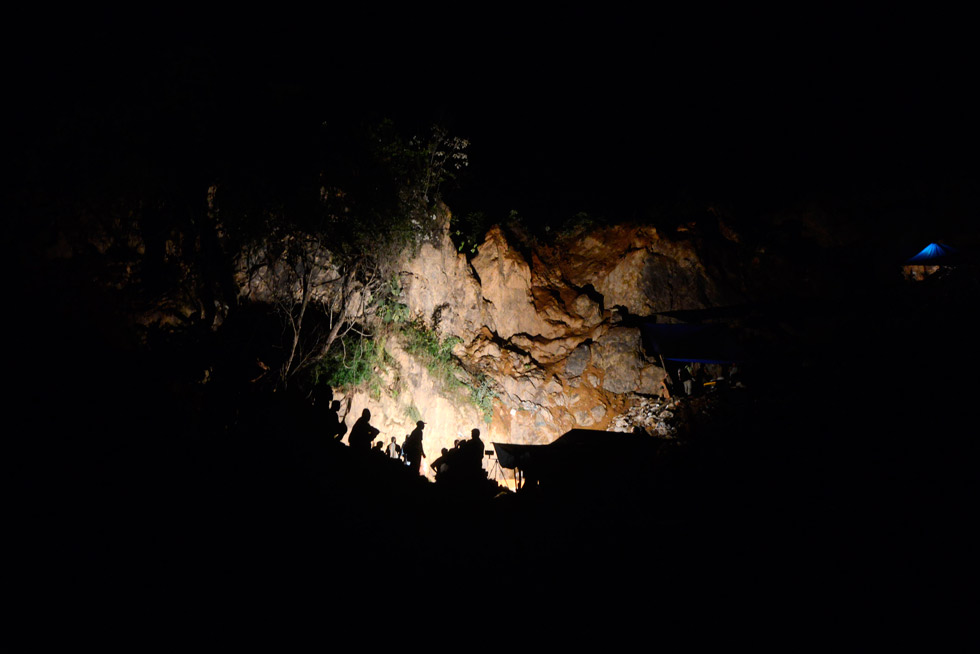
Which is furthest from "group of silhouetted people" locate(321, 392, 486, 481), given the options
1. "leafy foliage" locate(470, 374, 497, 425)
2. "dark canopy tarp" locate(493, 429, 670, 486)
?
"dark canopy tarp" locate(493, 429, 670, 486)

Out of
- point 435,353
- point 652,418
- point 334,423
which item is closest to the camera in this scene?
point 334,423

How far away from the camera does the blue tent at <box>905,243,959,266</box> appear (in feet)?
40.0

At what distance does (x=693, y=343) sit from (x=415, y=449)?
8.83 metres

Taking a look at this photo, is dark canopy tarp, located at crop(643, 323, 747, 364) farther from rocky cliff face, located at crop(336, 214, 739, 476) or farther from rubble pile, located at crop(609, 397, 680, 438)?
rubble pile, located at crop(609, 397, 680, 438)

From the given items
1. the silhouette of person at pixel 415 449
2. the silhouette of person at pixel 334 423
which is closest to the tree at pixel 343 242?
the silhouette of person at pixel 334 423

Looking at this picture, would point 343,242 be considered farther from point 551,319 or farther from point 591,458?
point 551,319

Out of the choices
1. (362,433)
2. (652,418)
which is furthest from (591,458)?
(652,418)

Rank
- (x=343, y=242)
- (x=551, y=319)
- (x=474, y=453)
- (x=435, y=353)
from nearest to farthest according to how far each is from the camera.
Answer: (x=343, y=242) → (x=474, y=453) → (x=435, y=353) → (x=551, y=319)

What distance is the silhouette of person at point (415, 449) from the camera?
8.23 metres

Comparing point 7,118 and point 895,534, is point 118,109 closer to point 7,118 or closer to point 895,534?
point 7,118

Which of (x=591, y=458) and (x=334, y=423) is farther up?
(x=334, y=423)

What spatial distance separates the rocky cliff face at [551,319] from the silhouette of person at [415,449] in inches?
11.1

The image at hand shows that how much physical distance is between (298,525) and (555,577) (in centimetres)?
358

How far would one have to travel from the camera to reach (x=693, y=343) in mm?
10547
